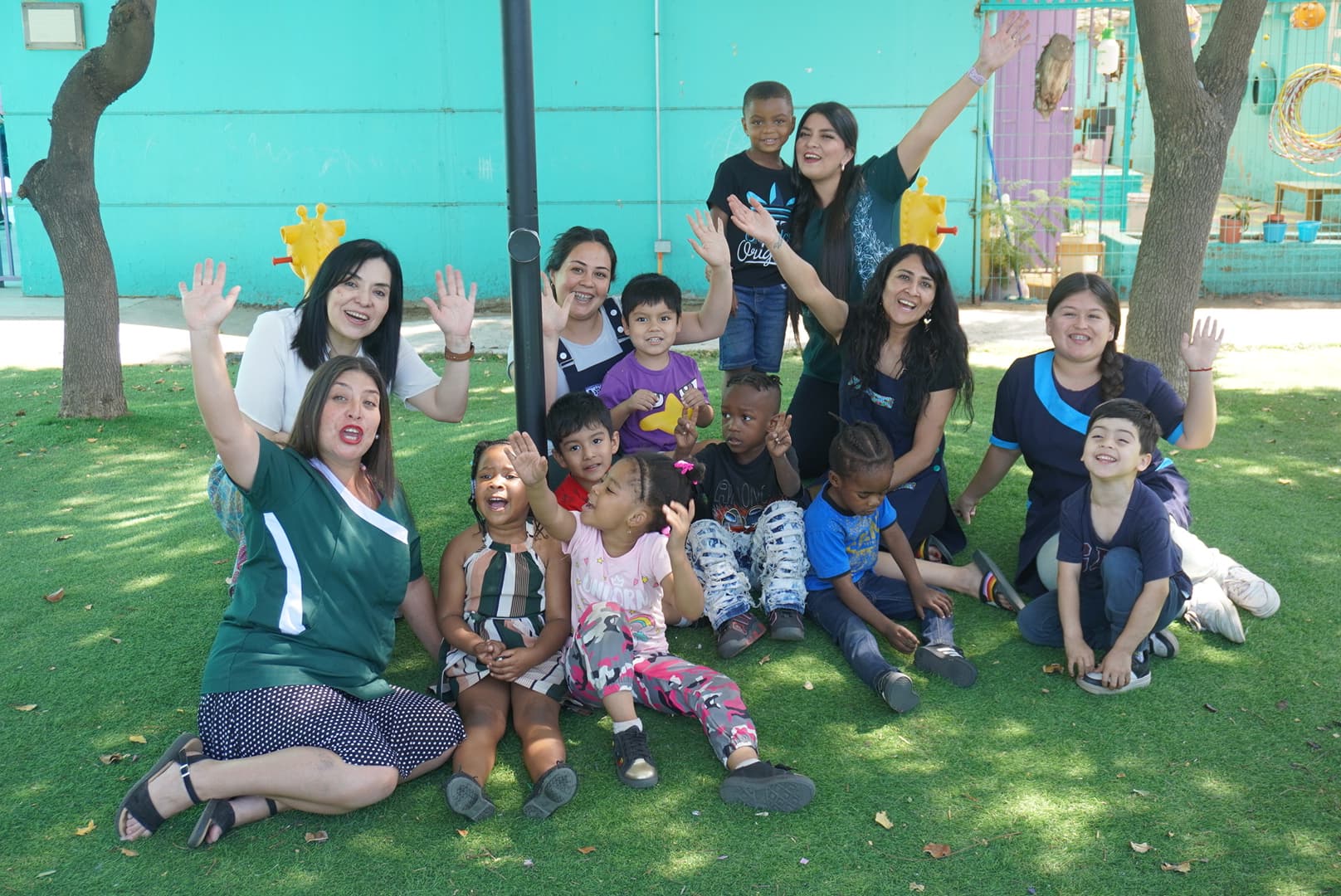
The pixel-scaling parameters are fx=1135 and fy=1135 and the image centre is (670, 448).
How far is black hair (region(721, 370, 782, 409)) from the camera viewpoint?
4092 mm

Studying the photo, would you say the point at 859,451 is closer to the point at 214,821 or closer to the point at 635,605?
the point at 635,605

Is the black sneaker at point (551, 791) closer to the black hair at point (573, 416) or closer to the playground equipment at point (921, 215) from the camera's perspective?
the black hair at point (573, 416)

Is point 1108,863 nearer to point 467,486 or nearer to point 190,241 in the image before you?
point 467,486

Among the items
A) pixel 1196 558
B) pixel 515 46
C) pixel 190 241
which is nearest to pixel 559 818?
pixel 515 46

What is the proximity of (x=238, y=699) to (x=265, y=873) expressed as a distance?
0.45 metres

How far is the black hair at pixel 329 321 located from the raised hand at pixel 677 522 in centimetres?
104

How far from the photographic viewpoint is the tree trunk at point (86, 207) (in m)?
6.35

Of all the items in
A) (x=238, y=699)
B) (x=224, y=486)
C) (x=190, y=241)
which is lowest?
(x=238, y=699)

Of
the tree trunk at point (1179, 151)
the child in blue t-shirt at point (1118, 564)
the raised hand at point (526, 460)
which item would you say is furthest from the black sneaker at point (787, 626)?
the tree trunk at point (1179, 151)

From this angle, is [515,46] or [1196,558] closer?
[515,46]

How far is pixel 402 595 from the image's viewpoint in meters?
3.19

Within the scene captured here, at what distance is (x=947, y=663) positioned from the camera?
11.4 feet

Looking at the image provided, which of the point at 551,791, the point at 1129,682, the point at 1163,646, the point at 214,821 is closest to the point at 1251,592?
the point at 1163,646

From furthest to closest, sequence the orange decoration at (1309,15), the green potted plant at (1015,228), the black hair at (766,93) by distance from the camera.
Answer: the orange decoration at (1309,15), the green potted plant at (1015,228), the black hair at (766,93)
